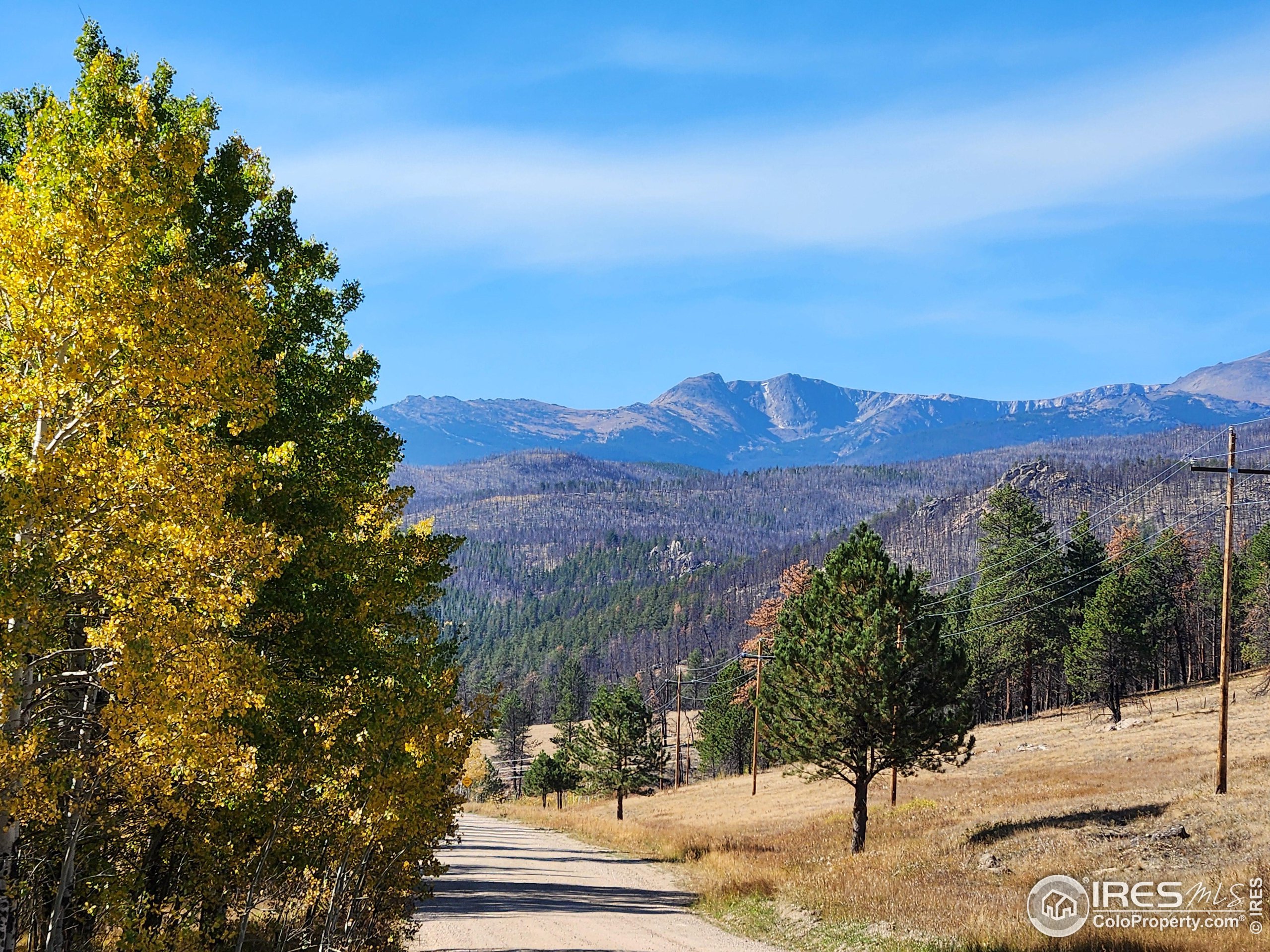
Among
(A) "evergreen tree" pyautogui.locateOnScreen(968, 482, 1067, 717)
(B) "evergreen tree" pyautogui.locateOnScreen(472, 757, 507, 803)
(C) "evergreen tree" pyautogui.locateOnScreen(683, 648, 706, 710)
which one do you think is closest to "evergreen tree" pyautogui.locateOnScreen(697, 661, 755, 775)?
(A) "evergreen tree" pyautogui.locateOnScreen(968, 482, 1067, 717)

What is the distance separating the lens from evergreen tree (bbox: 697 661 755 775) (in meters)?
76.9

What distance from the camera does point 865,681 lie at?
26406 mm

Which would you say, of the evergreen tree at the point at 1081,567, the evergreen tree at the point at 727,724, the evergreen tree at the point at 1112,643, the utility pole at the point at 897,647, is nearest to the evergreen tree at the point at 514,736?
the evergreen tree at the point at 727,724

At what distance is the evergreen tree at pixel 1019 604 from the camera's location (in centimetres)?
7281

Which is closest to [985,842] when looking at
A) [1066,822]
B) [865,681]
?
[1066,822]

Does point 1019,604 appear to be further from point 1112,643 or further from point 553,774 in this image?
point 553,774

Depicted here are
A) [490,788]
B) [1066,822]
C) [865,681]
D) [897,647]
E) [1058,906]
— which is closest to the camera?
[1058,906]

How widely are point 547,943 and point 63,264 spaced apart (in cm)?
1526

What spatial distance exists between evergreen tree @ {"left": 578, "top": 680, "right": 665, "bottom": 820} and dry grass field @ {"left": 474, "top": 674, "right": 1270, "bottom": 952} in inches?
103

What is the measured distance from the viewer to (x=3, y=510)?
7270mm

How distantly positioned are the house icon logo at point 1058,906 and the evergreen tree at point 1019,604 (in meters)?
52.0

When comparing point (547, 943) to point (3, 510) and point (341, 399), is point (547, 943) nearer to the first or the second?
point (341, 399)

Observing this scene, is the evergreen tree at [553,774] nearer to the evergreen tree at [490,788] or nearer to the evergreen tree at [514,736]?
the evergreen tree at [490,788]

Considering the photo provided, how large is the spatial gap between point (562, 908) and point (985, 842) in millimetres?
10929
